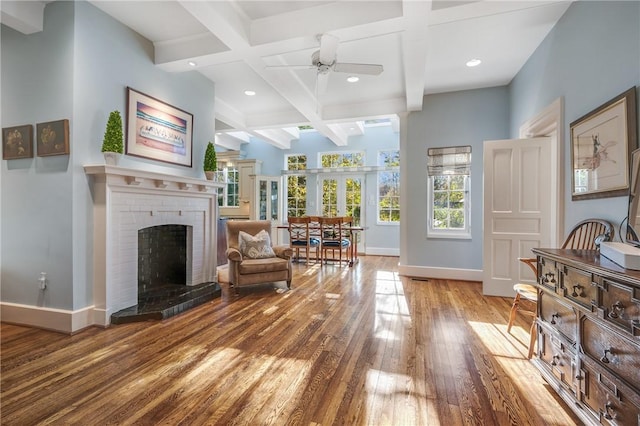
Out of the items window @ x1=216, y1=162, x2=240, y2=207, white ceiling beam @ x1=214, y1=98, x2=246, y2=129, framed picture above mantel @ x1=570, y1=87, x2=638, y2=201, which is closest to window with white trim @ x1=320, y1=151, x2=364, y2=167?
window @ x1=216, y1=162, x2=240, y2=207

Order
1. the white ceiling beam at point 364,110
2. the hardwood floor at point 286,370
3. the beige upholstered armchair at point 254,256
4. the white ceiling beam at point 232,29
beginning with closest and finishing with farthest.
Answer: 1. the hardwood floor at point 286,370
2. the white ceiling beam at point 232,29
3. the beige upholstered armchair at point 254,256
4. the white ceiling beam at point 364,110

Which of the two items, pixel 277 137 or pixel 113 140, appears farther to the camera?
pixel 277 137

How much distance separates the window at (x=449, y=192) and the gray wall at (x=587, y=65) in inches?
53.6

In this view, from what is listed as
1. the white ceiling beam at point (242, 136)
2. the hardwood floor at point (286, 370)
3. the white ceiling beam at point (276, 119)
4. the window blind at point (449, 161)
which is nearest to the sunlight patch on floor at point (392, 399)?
the hardwood floor at point (286, 370)

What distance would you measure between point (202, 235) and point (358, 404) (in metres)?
3.20

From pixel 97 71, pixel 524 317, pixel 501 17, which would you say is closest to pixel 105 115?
pixel 97 71

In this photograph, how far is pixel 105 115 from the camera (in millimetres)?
2971

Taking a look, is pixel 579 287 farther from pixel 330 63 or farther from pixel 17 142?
pixel 17 142

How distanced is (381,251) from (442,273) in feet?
9.02

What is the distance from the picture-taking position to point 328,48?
2748mm

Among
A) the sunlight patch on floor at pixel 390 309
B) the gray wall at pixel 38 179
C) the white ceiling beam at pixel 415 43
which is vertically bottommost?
the sunlight patch on floor at pixel 390 309

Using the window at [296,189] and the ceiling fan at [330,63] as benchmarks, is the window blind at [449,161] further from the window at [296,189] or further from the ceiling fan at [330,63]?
the window at [296,189]

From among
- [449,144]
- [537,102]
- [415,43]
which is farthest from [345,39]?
[449,144]

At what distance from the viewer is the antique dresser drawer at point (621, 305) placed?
3.88 ft
